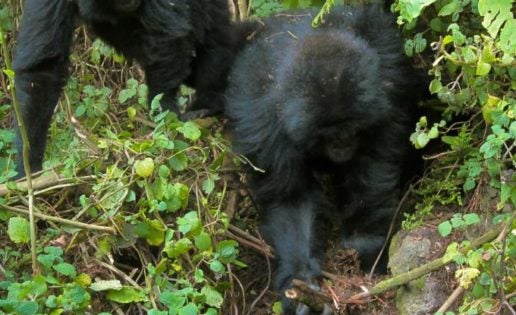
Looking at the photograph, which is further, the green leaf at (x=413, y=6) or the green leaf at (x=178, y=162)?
the green leaf at (x=178, y=162)

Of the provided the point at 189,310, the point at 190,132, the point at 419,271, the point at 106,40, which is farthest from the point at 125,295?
the point at 106,40

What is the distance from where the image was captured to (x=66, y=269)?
426 centimetres

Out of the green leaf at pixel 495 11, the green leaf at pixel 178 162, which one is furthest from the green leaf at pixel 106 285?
the green leaf at pixel 495 11

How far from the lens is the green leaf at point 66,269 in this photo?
4257 mm

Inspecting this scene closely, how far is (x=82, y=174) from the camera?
4.84 m

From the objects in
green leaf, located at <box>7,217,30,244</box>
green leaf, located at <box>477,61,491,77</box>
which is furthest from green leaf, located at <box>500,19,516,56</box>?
green leaf, located at <box>7,217,30,244</box>

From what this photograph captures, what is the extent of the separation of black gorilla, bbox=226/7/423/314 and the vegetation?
19 centimetres

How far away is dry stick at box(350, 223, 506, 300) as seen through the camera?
4094mm

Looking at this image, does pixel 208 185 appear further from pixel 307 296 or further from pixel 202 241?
pixel 307 296

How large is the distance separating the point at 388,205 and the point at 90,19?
6.52 ft

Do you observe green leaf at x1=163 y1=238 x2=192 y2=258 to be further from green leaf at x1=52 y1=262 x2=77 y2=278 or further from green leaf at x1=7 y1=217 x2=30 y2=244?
green leaf at x1=7 y1=217 x2=30 y2=244

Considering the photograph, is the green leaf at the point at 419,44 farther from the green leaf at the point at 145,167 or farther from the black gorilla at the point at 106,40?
the green leaf at the point at 145,167

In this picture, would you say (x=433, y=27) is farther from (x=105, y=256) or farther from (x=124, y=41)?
(x=105, y=256)

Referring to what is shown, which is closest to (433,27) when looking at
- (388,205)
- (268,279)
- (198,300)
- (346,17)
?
(346,17)
